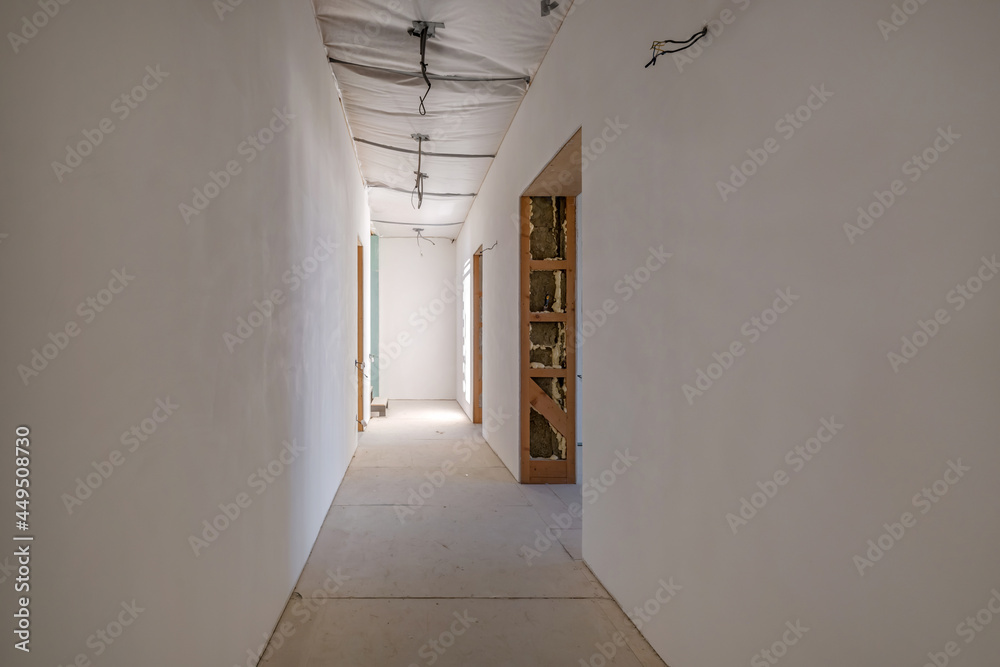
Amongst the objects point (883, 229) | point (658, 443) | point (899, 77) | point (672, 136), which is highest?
point (672, 136)

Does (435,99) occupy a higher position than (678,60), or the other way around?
(435,99)

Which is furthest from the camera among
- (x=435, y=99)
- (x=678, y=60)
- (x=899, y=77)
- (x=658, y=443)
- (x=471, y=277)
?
(x=471, y=277)

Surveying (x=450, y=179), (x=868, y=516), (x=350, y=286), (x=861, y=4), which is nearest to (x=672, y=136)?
(x=861, y=4)

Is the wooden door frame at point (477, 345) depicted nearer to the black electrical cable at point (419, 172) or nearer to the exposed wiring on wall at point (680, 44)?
the black electrical cable at point (419, 172)

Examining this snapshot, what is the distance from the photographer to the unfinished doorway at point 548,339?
4.46m

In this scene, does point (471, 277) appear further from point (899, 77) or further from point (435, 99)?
point (899, 77)

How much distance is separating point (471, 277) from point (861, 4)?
22.4ft

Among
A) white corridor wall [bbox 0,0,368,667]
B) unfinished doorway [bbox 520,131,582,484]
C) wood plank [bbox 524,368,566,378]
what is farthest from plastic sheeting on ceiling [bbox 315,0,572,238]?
wood plank [bbox 524,368,566,378]

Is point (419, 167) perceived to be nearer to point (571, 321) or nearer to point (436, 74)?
point (436, 74)

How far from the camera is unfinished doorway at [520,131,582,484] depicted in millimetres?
4461

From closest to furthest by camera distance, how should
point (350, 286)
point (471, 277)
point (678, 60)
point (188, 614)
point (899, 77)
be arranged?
1. point (899, 77)
2. point (188, 614)
3. point (678, 60)
4. point (350, 286)
5. point (471, 277)

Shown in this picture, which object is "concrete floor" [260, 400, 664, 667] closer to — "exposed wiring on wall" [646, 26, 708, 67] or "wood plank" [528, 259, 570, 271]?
"wood plank" [528, 259, 570, 271]

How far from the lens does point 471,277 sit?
25.9ft

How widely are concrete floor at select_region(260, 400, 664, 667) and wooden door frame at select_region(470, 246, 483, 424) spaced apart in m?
3.12
